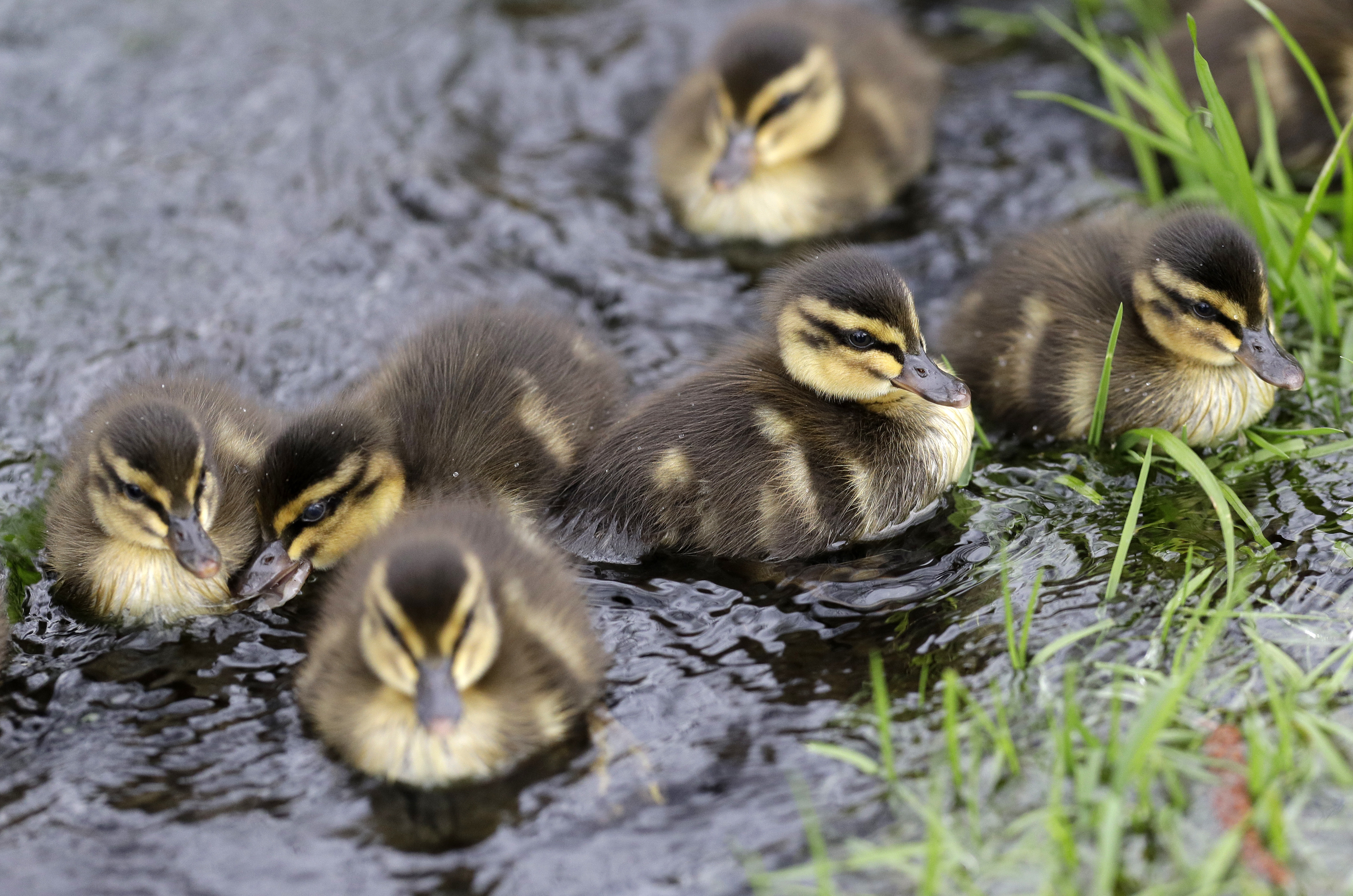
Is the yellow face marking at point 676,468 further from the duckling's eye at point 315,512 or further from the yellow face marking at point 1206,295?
the yellow face marking at point 1206,295

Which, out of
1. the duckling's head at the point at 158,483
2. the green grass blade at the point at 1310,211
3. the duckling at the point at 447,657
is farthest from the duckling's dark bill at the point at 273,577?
the green grass blade at the point at 1310,211

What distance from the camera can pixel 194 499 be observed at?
3.23 m

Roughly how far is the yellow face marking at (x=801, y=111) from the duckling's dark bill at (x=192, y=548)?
2521mm

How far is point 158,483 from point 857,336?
1617mm

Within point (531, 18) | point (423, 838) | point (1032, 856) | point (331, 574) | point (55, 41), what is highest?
point (55, 41)

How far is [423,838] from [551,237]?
2628 mm

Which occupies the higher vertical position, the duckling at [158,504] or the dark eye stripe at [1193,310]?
the duckling at [158,504]

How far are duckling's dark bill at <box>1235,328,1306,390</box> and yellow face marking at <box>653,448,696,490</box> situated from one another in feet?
4.62

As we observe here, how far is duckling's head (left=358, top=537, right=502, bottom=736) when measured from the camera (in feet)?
8.84

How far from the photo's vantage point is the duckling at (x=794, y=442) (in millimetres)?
3461

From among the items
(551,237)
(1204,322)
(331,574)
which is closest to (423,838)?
(331,574)

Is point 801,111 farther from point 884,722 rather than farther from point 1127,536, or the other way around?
point 884,722

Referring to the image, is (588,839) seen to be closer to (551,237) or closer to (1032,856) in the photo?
(1032,856)

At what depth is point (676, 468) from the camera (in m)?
3.48
